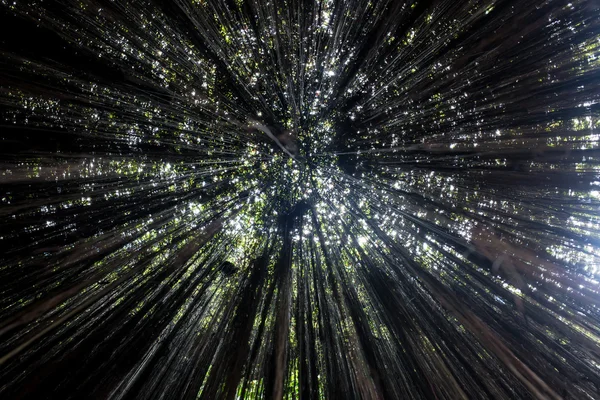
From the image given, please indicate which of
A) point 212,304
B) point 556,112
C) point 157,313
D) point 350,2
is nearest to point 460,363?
point 212,304

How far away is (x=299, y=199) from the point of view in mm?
2012

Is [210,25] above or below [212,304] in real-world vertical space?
above

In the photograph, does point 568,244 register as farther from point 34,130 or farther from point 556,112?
point 34,130

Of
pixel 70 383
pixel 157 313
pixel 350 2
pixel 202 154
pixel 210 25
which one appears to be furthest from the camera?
pixel 350 2

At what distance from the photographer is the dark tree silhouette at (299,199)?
1.59 metres

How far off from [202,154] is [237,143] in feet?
0.78

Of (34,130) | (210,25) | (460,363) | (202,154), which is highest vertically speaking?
(210,25)

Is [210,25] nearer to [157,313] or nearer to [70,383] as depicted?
[157,313]

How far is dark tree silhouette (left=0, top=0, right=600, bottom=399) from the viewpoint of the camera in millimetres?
1591

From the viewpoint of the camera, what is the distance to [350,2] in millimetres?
2354

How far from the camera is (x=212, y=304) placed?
1.71m

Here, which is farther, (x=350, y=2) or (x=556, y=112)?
(x=350, y=2)

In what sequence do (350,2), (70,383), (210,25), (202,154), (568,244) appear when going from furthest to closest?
1. (350,2)
2. (210,25)
3. (202,154)
4. (568,244)
5. (70,383)

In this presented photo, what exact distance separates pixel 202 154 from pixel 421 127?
4.98 ft
